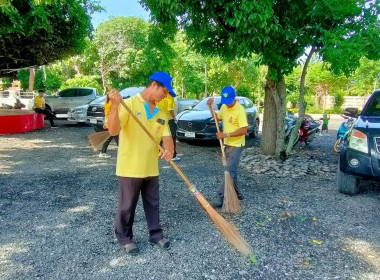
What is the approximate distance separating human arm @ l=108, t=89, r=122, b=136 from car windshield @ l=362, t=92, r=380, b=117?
15.2 ft

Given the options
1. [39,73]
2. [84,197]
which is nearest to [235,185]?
[84,197]

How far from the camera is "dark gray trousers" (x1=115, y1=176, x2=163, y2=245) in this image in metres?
3.14

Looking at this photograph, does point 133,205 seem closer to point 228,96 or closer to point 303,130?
point 228,96

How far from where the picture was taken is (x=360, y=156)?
4.72 metres

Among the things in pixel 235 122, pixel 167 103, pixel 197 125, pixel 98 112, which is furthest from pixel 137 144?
pixel 98 112

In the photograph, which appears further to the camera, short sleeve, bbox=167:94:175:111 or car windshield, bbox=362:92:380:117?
short sleeve, bbox=167:94:175:111

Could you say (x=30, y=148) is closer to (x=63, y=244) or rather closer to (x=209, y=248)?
(x=63, y=244)

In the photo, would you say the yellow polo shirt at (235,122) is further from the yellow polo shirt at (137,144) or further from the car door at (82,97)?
the car door at (82,97)

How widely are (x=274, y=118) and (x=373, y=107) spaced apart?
229cm

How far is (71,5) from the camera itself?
1130cm

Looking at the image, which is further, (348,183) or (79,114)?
(79,114)

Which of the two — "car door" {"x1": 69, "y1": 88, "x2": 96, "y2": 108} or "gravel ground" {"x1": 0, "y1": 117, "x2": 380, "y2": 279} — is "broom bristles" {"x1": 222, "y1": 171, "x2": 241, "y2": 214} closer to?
"gravel ground" {"x1": 0, "y1": 117, "x2": 380, "y2": 279}

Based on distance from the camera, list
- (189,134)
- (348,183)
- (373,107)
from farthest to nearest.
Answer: (189,134) < (373,107) < (348,183)

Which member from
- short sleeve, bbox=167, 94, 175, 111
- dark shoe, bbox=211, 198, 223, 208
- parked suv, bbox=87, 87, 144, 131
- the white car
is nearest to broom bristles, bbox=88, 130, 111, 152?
dark shoe, bbox=211, 198, 223, 208
